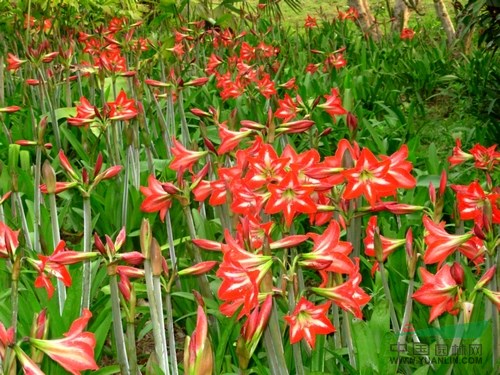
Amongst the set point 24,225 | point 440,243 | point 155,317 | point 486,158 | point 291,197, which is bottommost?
point 24,225

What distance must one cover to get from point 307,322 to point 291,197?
33cm

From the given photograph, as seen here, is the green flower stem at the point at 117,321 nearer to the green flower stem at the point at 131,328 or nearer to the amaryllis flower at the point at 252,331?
the green flower stem at the point at 131,328

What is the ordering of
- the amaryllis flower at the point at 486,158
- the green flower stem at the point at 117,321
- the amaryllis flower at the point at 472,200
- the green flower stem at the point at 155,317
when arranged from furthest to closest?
the amaryllis flower at the point at 486,158
the amaryllis flower at the point at 472,200
the green flower stem at the point at 117,321
the green flower stem at the point at 155,317

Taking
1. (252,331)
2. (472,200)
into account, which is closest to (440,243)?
(472,200)

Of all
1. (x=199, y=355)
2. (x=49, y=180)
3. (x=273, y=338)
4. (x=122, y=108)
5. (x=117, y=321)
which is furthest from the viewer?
(x=122, y=108)

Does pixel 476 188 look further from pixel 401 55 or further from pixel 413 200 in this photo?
pixel 401 55

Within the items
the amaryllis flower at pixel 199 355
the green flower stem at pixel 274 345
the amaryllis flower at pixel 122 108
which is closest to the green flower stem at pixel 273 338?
the green flower stem at pixel 274 345

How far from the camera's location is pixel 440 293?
5.15 ft

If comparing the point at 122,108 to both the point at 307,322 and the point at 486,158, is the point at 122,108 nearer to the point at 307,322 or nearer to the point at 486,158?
the point at 486,158

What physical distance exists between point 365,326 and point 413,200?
4.61ft

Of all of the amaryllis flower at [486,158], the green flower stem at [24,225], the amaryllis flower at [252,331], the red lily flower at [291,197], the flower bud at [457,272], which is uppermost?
the red lily flower at [291,197]

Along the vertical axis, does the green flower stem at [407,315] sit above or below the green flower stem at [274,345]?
below

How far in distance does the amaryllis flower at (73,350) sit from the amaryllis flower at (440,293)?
0.73m

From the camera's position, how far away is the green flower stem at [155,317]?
5.30 feet
